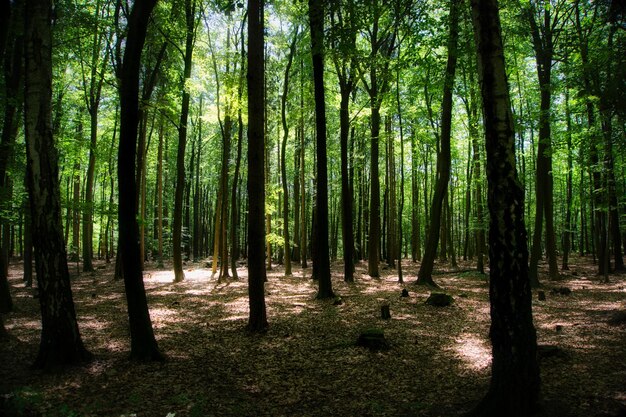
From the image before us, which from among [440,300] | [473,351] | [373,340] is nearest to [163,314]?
[373,340]

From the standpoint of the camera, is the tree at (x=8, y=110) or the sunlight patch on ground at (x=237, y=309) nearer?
the tree at (x=8, y=110)

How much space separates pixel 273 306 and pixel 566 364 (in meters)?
7.82

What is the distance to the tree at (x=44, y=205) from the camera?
6070 millimetres

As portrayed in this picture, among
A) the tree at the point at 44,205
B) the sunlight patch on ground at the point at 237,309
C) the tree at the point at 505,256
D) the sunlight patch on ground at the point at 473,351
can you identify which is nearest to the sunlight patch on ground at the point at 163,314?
the sunlight patch on ground at the point at 237,309

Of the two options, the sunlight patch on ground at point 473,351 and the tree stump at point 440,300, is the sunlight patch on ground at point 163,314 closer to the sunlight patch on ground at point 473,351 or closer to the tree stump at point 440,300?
the sunlight patch on ground at point 473,351

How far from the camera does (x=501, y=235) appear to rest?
3906 millimetres

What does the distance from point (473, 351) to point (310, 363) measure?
3.00 metres

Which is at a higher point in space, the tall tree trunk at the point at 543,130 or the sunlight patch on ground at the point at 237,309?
the tall tree trunk at the point at 543,130

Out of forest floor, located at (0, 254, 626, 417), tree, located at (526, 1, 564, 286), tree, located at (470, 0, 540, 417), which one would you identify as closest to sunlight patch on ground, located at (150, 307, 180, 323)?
forest floor, located at (0, 254, 626, 417)

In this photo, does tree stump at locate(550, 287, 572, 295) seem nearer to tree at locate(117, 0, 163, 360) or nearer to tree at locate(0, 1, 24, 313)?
tree at locate(117, 0, 163, 360)

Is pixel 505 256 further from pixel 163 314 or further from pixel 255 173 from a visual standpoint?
pixel 163 314

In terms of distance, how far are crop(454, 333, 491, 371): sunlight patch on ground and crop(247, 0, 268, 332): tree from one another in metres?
4.26

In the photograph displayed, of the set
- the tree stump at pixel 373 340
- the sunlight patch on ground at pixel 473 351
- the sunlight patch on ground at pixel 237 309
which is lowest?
the sunlight patch on ground at pixel 237 309

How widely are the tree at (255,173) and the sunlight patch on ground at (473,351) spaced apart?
4264 millimetres
